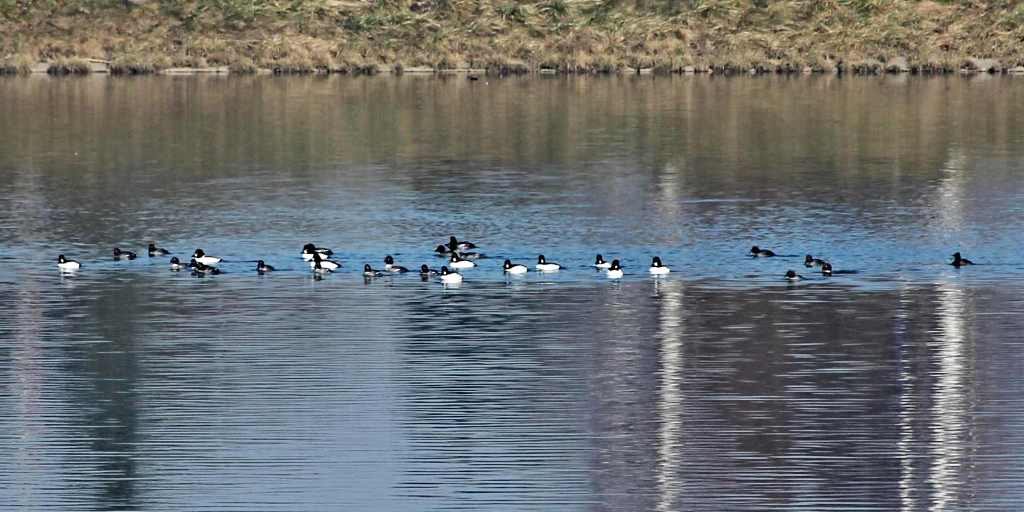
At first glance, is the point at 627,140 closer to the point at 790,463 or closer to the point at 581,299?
the point at 581,299

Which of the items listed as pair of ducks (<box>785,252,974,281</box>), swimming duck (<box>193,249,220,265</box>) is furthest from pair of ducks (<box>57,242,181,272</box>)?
pair of ducks (<box>785,252,974,281</box>)

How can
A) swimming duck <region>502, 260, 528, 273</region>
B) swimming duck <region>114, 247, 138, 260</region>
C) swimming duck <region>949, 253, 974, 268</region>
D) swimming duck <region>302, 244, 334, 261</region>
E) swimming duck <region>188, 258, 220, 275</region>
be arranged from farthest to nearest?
1. swimming duck <region>114, 247, 138, 260</region>
2. swimming duck <region>302, 244, 334, 261</region>
3. swimming duck <region>949, 253, 974, 268</region>
4. swimming duck <region>188, 258, 220, 275</region>
5. swimming duck <region>502, 260, 528, 273</region>

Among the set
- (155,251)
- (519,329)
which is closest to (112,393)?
(519,329)

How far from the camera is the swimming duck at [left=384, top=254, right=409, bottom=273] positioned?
131 ft

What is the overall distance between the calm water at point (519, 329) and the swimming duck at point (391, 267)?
18.5 inches

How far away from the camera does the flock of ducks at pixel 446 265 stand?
1543 inches

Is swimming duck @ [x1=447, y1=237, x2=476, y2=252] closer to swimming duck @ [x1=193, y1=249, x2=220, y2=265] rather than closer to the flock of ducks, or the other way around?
the flock of ducks

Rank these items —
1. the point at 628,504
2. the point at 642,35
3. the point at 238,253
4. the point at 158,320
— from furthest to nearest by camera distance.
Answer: the point at 642,35, the point at 238,253, the point at 158,320, the point at 628,504

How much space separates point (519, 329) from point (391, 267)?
6.86 meters

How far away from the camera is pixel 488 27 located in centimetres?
9988

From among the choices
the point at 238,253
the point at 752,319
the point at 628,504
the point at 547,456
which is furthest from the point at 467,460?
the point at 238,253

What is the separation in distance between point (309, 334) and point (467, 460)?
875 cm

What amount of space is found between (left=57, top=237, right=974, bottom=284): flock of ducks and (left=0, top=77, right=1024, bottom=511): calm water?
27 cm

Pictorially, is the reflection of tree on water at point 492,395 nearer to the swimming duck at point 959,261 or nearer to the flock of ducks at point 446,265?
the flock of ducks at point 446,265
